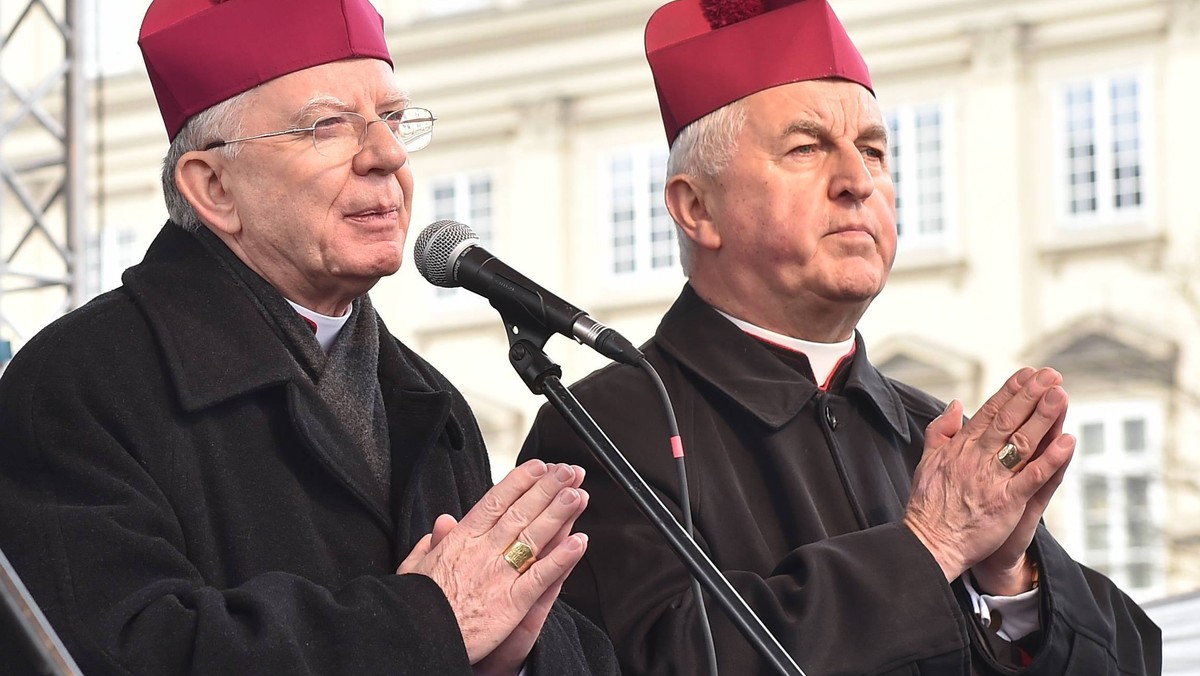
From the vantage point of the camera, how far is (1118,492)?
22.6m

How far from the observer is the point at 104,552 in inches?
98.8

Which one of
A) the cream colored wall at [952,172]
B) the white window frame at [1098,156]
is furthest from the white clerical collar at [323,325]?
the white window frame at [1098,156]

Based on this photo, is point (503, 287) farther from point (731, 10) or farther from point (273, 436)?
point (731, 10)

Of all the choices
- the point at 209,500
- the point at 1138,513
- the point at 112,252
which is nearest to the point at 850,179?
the point at 209,500

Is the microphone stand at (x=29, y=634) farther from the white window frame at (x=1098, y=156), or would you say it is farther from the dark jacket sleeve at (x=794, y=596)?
the white window frame at (x=1098, y=156)

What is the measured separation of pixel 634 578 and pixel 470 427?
0.40 meters

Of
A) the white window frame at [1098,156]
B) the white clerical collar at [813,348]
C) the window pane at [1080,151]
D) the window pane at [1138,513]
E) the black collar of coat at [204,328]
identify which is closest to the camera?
the black collar of coat at [204,328]

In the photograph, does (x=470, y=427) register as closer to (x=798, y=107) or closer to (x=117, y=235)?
(x=798, y=107)

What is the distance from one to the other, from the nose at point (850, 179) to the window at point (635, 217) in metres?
21.7

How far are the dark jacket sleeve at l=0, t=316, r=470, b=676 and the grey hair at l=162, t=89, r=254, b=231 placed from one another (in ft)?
1.51

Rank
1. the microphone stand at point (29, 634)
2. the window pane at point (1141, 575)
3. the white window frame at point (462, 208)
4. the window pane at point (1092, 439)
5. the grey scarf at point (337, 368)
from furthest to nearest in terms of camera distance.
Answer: the white window frame at point (462, 208)
the window pane at point (1092, 439)
the window pane at point (1141, 575)
the grey scarf at point (337, 368)
the microphone stand at point (29, 634)

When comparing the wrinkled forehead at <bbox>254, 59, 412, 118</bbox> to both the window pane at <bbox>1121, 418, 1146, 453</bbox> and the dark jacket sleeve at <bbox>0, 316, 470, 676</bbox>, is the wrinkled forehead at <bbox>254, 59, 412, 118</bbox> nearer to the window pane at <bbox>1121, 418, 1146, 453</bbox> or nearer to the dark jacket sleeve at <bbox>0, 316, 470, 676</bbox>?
the dark jacket sleeve at <bbox>0, 316, 470, 676</bbox>

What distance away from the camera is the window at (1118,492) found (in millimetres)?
22062

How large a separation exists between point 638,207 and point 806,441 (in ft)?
73.3
